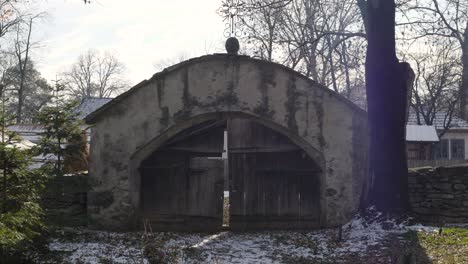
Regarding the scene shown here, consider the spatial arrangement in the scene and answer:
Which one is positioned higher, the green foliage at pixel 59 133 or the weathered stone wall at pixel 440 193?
the green foliage at pixel 59 133

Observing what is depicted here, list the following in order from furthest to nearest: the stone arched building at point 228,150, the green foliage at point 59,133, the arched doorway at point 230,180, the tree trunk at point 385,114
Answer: the arched doorway at point 230,180
the stone arched building at point 228,150
the tree trunk at point 385,114
the green foliage at point 59,133

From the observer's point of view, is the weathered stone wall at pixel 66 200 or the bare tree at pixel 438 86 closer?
the weathered stone wall at pixel 66 200

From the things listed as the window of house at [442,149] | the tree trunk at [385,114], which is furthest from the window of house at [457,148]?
the tree trunk at [385,114]

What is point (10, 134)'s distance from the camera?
6488mm

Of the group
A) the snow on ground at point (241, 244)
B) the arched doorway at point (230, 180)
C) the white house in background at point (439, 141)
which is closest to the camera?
the snow on ground at point (241, 244)

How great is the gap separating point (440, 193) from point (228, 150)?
14.6ft

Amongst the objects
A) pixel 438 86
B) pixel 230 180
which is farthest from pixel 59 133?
pixel 438 86

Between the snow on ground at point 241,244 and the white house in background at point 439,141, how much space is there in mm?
17481

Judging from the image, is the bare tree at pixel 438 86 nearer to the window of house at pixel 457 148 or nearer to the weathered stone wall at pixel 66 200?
the window of house at pixel 457 148

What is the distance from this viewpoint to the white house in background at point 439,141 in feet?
82.7

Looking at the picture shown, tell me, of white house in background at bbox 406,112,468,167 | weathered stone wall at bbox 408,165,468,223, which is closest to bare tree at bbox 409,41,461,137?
white house in background at bbox 406,112,468,167

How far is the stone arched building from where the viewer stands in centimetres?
Result: 994

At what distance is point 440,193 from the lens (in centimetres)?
969

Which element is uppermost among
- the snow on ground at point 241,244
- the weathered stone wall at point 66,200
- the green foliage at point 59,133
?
the green foliage at point 59,133
